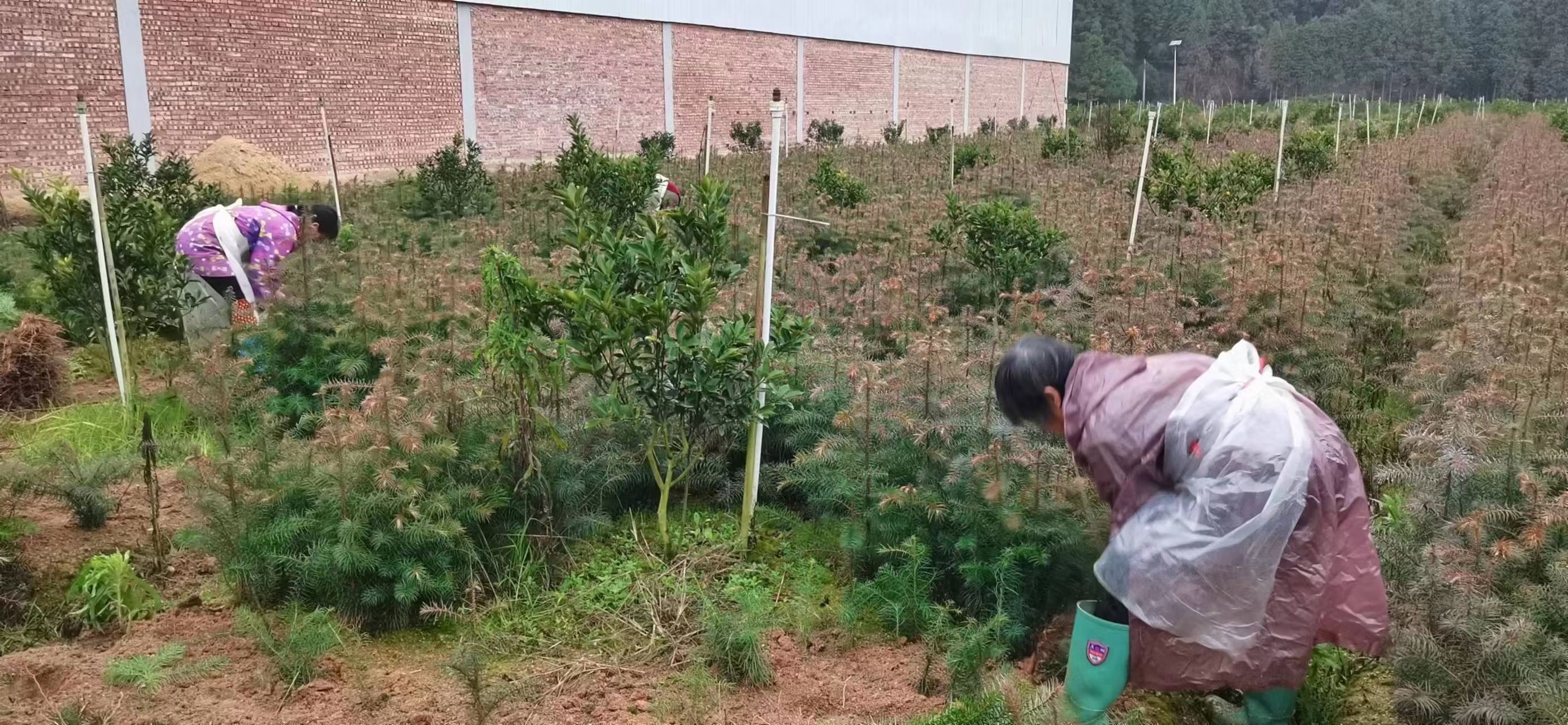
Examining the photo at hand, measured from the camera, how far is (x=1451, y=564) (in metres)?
2.73

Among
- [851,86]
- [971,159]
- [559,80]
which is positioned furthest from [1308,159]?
[851,86]

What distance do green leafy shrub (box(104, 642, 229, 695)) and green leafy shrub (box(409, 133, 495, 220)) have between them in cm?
696

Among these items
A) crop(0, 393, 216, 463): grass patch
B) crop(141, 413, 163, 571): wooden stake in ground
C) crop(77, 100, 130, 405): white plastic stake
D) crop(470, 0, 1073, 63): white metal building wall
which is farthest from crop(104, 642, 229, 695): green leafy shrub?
crop(470, 0, 1073, 63): white metal building wall

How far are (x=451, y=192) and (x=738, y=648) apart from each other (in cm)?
812

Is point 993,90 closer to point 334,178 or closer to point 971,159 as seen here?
point 971,159

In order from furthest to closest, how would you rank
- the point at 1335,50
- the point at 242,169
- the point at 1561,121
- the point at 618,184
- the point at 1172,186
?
the point at 1335,50 < the point at 1561,121 < the point at 242,169 < the point at 1172,186 < the point at 618,184

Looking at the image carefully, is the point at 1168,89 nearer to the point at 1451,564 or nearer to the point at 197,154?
the point at 197,154

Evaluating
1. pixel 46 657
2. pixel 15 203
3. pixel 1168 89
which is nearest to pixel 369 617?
pixel 46 657

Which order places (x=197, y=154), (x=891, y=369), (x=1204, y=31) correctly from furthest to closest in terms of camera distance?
1. (x=1204, y=31)
2. (x=197, y=154)
3. (x=891, y=369)

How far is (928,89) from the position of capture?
3300 centimetres

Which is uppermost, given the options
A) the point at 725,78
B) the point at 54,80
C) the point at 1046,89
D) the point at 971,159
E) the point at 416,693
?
the point at 1046,89

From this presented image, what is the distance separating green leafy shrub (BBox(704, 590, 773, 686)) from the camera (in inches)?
131

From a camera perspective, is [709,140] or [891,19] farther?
[891,19]

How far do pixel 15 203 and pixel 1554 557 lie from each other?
14.5 m
